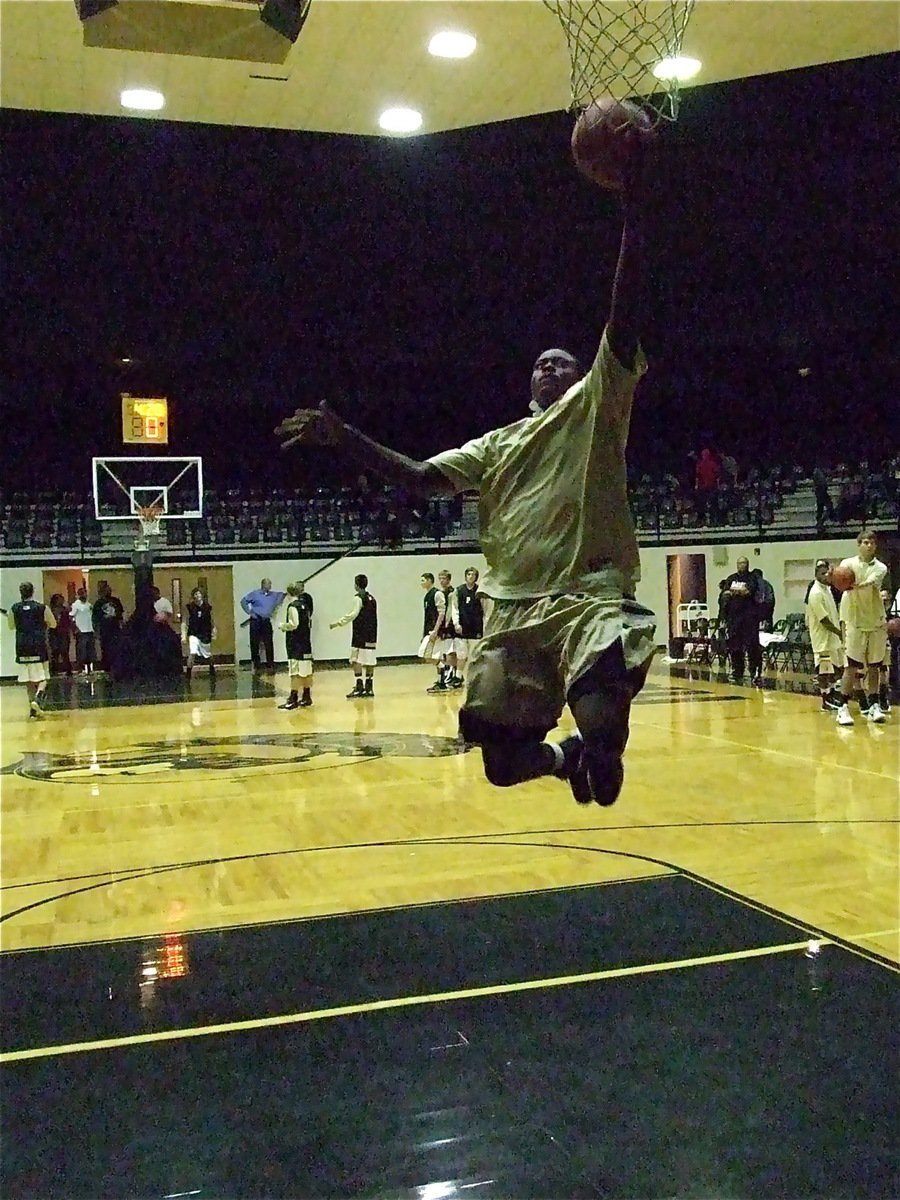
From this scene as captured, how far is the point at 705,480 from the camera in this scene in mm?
18219

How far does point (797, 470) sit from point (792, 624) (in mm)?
4147

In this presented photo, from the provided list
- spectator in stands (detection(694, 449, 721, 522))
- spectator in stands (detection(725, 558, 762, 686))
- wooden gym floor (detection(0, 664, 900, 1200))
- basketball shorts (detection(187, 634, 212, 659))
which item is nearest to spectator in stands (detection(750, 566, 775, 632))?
spectator in stands (detection(725, 558, 762, 686))

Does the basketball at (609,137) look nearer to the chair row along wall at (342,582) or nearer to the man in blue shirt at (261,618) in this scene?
the man in blue shirt at (261,618)

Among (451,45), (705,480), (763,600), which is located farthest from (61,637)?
(451,45)

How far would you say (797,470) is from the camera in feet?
63.6

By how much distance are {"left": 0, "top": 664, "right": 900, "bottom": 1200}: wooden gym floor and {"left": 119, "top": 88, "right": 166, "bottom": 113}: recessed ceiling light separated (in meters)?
3.84

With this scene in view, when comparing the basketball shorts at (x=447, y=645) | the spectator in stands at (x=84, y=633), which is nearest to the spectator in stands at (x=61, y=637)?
the spectator in stands at (x=84, y=633)

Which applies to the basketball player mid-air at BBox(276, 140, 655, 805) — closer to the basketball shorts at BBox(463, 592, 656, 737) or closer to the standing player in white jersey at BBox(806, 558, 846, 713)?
the basketball shorts at BBox(463, 592, 656, 737)

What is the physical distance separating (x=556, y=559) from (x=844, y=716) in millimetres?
7369

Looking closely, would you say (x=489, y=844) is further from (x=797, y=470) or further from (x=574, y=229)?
(x=797, y=470)

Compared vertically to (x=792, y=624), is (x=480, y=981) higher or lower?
lower

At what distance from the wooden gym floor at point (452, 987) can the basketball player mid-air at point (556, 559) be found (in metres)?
0.81

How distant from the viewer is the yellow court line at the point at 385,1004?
3.39m

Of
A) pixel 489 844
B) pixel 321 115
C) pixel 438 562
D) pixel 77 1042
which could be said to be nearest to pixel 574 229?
pixel 321 115
